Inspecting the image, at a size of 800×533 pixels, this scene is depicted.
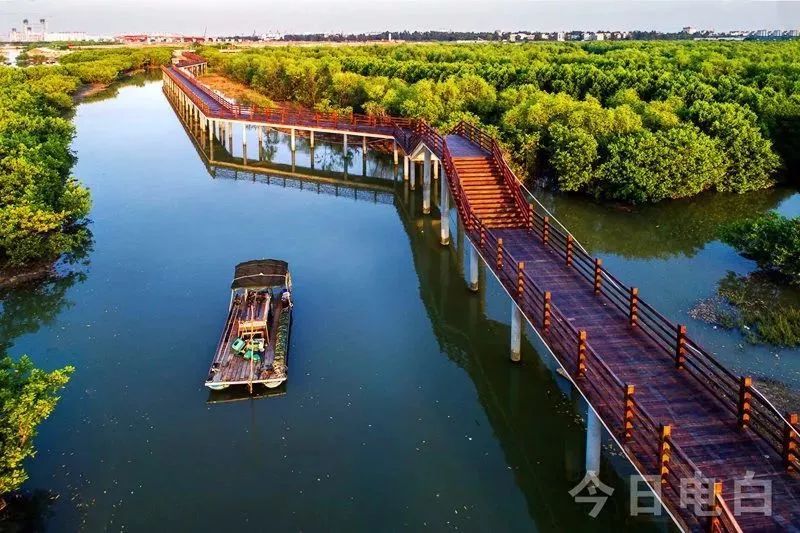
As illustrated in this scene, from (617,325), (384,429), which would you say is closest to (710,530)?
(617,325)

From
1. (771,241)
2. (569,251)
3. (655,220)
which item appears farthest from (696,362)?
(655,220)

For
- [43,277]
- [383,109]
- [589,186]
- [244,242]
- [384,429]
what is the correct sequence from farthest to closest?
1. [383,109]
2. [589,186]
3. [244,242]
4. [43,277]
5. [384,429]

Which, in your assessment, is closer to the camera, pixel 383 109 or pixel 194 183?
pixel 194 183

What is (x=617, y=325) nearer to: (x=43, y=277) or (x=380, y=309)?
(x=380, y=309)

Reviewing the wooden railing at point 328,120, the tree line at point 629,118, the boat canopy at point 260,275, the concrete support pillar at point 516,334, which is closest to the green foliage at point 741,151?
the tree line at point 629,118

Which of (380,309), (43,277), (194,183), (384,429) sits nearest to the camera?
(384,429)

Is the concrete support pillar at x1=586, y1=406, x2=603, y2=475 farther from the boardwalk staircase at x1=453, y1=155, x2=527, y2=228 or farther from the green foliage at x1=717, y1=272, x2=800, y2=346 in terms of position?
the boardwalk staircase at x1=453, y1=155, x2=527, y2=228

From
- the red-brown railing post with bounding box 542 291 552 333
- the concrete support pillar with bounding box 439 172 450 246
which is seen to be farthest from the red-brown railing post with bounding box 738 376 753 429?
the concrete support pillar with bounding box 439 172 450 246
